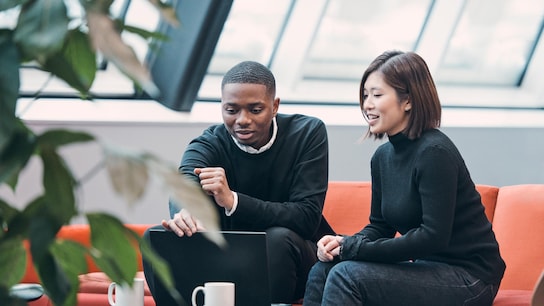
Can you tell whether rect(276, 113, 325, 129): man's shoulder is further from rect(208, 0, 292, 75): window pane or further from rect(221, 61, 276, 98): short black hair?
rect(208, 0, 292, 75): window pane

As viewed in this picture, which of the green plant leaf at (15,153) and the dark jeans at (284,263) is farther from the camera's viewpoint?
the dark jeans at (284,263)

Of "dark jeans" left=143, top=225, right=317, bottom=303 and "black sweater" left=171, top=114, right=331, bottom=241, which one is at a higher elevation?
"black sweater" left=171, top=114, right=331, bottom=241

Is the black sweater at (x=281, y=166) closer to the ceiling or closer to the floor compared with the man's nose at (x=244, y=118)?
closer to the floor

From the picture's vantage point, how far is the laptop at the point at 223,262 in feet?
8.09

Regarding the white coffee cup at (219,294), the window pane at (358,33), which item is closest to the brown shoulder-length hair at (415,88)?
the white coffee cup at (219,294)

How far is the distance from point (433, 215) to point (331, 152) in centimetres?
Answer: 278

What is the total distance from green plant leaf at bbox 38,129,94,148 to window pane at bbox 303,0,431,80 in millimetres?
5412

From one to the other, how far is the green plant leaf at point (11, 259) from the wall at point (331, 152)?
12.1 ft

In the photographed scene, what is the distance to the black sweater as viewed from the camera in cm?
315

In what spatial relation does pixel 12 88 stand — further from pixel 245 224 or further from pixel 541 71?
pixel 541 71

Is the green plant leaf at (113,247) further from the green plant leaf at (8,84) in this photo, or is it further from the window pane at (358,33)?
the window pane at (358,33)

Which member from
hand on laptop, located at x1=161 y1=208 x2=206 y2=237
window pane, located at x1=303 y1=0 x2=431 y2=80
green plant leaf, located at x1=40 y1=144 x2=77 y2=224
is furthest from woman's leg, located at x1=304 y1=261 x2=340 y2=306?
window pane, located at x1=303 y1=0 x2=431 y2=80

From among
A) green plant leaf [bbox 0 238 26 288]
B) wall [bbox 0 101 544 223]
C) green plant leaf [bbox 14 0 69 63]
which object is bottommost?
wall [bbox 0 101 544 223]

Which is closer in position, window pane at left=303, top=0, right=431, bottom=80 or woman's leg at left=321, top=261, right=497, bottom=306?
woman's leg at left=321, top=261, right=497, bottom=306
